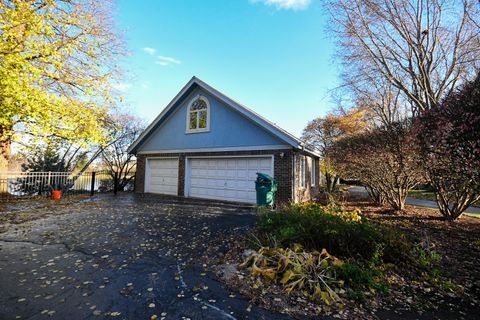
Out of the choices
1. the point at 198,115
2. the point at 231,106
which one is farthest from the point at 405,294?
the point at 198,115

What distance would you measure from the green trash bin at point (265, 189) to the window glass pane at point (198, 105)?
16.7 feet

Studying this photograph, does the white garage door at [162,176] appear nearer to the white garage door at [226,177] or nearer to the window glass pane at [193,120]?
the white garage door at [226,177]

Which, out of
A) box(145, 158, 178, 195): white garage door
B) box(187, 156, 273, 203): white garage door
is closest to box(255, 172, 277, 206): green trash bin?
box(187, 156, 273, 203): white garage door

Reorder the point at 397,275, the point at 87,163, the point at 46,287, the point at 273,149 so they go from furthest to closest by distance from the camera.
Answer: the point at 87,163 → the point at 273,149 → the point at 397,275 → the point at 46,287

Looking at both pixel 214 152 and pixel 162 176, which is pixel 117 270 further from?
pixel 162 176

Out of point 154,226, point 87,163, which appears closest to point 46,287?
point 154,226

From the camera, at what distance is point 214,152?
443 inches

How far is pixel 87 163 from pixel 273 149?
54.2 feet

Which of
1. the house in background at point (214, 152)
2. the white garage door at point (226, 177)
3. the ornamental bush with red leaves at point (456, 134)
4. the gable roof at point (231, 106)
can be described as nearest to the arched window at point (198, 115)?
the house in background at point (214, 152)

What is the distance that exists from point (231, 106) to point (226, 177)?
3.23 metres

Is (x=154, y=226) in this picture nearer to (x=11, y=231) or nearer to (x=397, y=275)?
(x=11, y=231)

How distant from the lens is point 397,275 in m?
3.85

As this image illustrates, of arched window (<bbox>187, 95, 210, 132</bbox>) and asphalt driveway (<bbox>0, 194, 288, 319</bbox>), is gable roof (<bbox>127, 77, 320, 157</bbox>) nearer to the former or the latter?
arched window (<bbox>187, 95, 210, 132</bbox>)

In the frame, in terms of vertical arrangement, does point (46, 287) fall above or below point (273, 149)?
below
